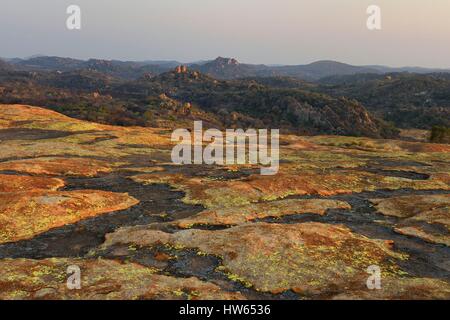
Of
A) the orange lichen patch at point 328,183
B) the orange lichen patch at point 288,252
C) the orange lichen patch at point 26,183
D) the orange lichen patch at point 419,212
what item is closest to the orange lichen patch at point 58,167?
the orange lichen patch at point 26,183

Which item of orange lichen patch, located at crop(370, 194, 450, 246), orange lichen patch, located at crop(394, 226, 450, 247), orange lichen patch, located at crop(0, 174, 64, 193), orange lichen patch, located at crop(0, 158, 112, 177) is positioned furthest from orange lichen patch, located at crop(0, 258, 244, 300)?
orange lichen patch, located at crop(0, 158, 112, 177)

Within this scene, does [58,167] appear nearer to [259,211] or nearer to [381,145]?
[259,211]

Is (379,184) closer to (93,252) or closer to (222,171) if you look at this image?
(222,171)

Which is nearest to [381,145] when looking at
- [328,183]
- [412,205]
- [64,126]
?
[328,183]

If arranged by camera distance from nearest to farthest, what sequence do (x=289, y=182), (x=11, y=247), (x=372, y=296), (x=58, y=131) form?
(x=372, y=296), (x=11, y=247), (x=289, y=182), (x=58, y=131)

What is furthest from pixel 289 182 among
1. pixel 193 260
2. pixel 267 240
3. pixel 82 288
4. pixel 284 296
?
pixel 82 288

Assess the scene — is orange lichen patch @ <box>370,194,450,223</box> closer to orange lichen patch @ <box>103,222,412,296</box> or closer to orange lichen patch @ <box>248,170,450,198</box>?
orange lichen patch @ <box>248,170,450,198</box>
